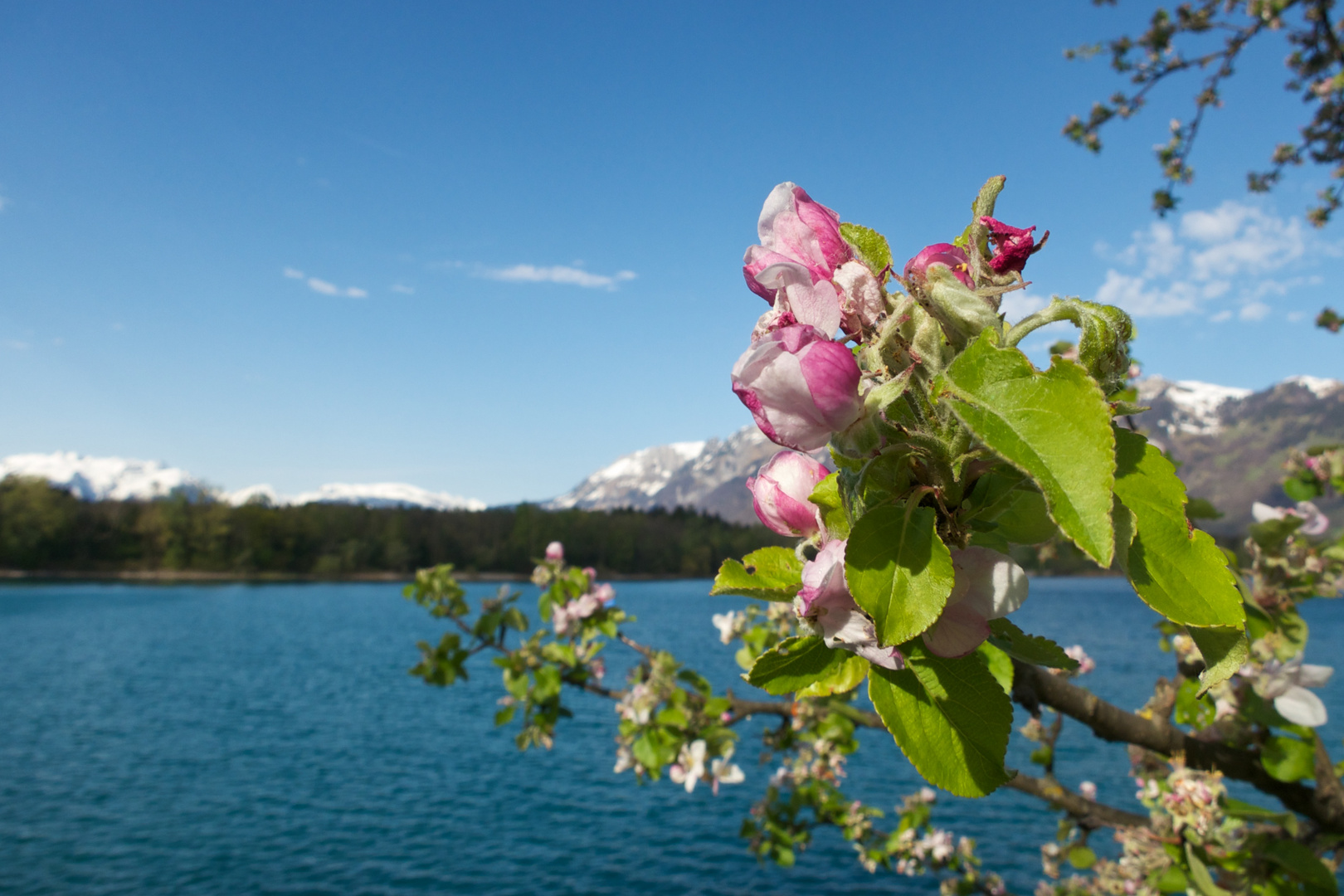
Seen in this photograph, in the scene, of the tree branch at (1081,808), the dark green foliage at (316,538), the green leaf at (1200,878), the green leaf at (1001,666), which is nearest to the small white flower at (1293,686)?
the green leaf at (1200,878)

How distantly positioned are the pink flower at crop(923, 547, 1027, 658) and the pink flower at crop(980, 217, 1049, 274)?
0.28 m

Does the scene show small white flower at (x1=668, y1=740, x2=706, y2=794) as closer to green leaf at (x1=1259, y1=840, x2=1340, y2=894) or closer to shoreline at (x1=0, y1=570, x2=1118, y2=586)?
green leaf at (x1=1259, y1=840, x2=1340, y2=894)

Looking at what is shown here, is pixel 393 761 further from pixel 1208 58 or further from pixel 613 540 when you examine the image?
pixel 613 540

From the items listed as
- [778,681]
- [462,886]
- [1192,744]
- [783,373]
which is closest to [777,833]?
[1192,744]

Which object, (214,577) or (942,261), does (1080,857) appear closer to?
(942,261)

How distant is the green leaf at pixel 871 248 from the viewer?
769 mm

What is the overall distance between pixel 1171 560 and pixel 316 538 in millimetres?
114082

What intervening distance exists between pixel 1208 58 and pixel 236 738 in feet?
99.1

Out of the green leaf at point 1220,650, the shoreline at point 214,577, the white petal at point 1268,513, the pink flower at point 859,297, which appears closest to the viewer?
the green leaf at point 1220,650

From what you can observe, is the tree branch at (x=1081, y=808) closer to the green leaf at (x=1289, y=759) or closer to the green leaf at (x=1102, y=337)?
the green leaf at (x=1289, y=759)

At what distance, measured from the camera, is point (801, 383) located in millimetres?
652

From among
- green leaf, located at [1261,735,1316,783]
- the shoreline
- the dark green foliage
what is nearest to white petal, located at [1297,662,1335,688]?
green leaf, located at [1261,735,1316,783]

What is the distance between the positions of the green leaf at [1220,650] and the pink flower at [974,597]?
5.7 inches

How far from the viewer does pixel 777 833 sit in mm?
5223
